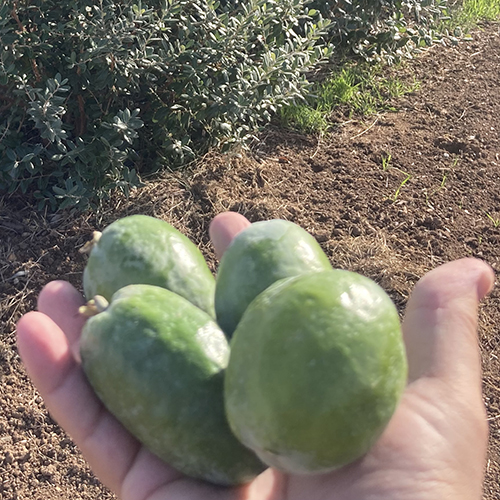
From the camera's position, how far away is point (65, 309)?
6.67 feet

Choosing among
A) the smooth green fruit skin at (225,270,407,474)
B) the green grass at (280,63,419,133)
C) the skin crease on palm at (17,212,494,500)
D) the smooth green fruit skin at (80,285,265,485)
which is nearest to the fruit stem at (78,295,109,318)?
the smooth green fruit skin at (80,285,265,485)

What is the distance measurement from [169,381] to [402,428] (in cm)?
66

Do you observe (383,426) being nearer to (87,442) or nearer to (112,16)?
(87,442)

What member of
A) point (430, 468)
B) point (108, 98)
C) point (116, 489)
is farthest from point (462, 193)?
point (116, 489)

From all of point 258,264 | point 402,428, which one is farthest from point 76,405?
point 402,428

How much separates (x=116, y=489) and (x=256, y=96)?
2.29 m

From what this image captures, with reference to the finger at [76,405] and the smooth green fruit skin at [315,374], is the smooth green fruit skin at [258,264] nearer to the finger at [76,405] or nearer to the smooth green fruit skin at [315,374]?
the smooth green fruit skin at [315,374]

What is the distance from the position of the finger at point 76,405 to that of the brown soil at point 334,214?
3.28 ft

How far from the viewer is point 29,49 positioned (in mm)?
2910

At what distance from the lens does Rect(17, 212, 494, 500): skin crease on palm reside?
155 centimetres

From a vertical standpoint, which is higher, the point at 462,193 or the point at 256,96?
the point at 256,96

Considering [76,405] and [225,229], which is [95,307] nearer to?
[76,405]

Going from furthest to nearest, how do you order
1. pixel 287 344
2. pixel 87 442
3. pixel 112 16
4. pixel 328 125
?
pixel 328 125 → pixel 112 16 → pixel 87 442 → pixel 287 344

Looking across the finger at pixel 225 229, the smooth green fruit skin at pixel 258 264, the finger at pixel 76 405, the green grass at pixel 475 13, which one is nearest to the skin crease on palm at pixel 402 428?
the finger at pixel 76 405
